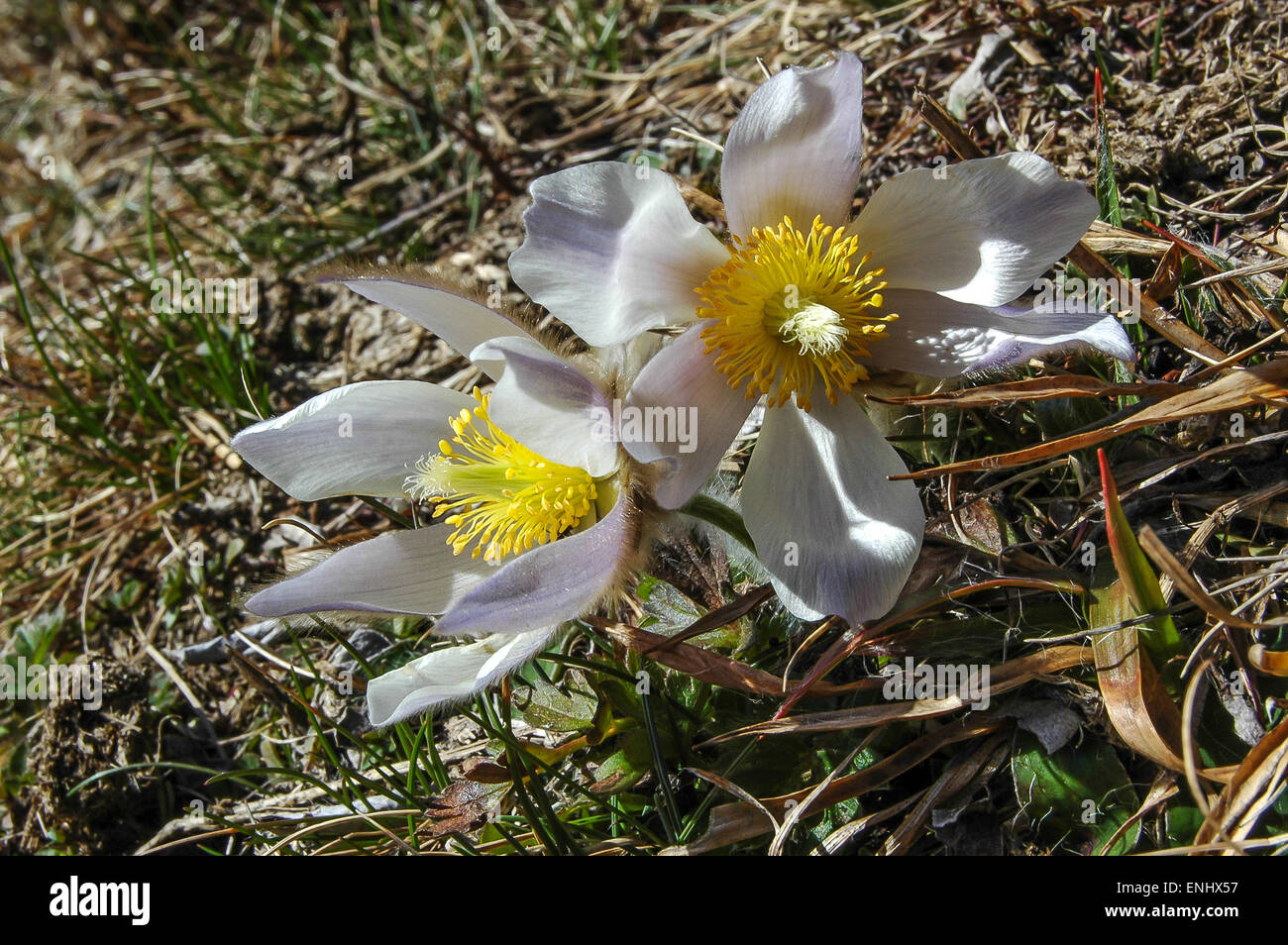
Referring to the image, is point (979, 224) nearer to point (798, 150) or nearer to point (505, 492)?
point (798, 150)

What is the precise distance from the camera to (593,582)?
1.54 metres

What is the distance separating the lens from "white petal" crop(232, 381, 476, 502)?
70.3 inches

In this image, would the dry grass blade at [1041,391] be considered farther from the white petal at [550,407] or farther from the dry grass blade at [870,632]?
the white petal at [550,407]

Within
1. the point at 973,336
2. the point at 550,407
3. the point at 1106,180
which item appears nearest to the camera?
the point at 550,407

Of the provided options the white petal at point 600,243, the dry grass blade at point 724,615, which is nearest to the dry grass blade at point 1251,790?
the dry grass blade at point 724,615

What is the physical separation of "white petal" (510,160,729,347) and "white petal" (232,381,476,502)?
13.2 inches

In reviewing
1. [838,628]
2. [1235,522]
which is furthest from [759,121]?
[1235,522]

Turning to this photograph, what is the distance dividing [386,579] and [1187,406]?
138 cm

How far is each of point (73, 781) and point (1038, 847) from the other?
6.49 ft

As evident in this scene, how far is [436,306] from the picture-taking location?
175cm

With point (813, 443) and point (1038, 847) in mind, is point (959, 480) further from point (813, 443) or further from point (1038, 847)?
point (1038, 847)

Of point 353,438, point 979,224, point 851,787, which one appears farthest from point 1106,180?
point 353,438
